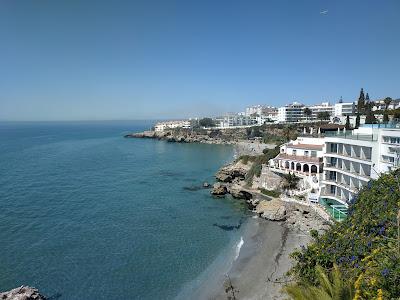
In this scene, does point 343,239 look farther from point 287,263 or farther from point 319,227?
point 319,227

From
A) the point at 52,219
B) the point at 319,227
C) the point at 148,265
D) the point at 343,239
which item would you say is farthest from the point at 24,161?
the point at 343,239

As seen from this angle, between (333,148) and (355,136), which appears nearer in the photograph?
(355,136)

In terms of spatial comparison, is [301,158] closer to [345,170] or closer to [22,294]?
[345,170]

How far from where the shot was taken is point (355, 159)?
31.5 meters

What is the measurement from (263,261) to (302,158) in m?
19.0

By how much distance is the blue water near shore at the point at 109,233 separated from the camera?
2558cm

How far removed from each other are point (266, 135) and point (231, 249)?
10924cm

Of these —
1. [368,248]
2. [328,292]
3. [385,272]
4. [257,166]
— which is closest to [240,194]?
[257,166]

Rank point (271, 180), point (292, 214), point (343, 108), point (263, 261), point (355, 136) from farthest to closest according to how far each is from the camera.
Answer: point (343, 108), point (271, 180), point (292, 214), point (355, 136), point (263, 261)

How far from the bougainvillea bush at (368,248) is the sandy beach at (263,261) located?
31.9 ft

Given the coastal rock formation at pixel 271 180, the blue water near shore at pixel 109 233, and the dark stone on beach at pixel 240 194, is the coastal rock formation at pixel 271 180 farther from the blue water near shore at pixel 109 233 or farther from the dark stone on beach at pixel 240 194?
the blue water near shore at pixel 109 233

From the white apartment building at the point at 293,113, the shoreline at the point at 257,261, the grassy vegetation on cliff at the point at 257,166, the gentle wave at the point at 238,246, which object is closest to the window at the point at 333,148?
the shoreline at the point at 257,261

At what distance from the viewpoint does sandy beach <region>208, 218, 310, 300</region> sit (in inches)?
928

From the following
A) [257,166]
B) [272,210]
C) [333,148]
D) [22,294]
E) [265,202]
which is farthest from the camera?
[257,166]
